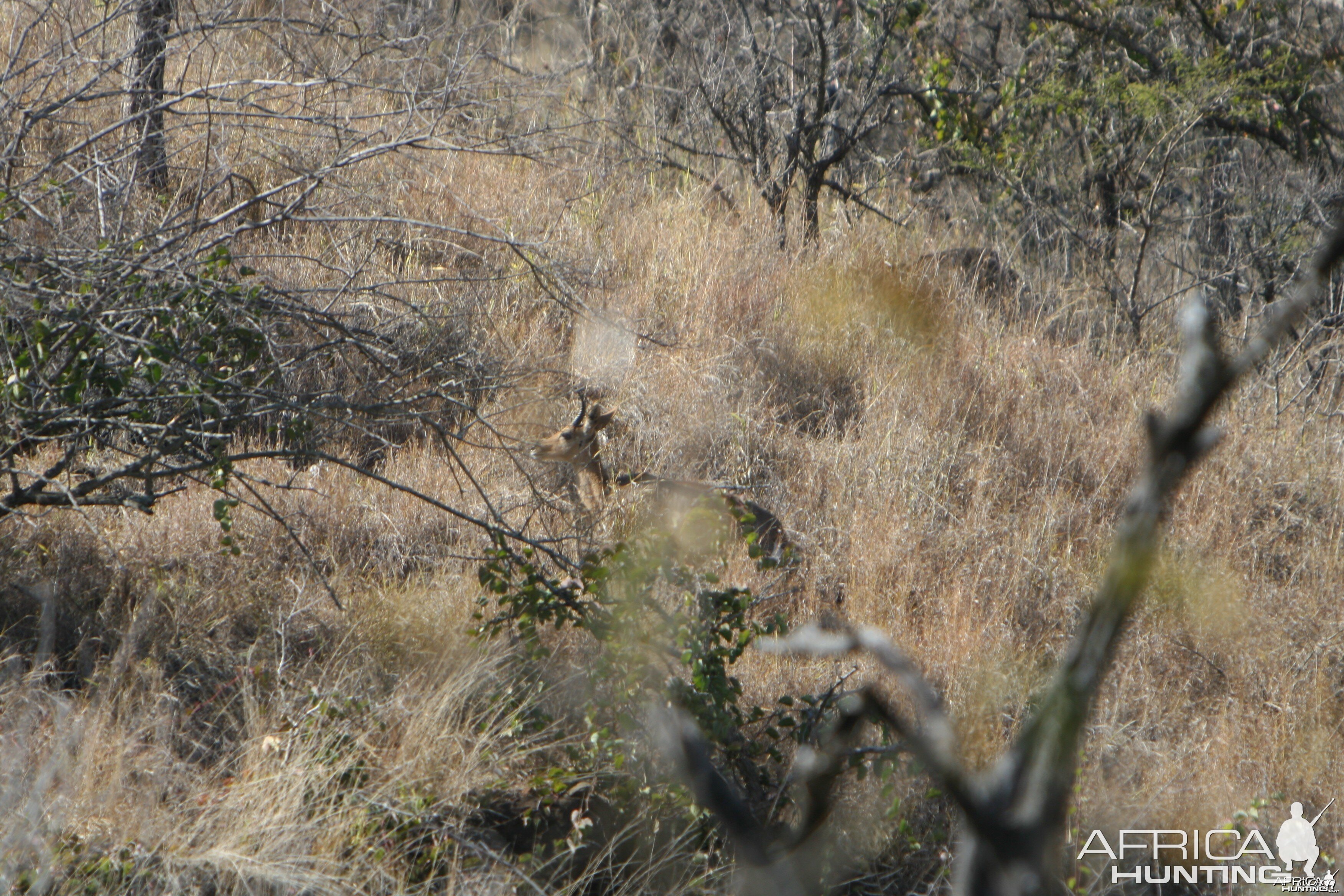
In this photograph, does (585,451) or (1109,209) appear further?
(1109,209)

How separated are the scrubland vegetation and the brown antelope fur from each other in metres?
0.10

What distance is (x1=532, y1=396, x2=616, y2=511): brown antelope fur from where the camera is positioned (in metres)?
4.46

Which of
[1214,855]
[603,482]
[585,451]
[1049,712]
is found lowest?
[1214,855]

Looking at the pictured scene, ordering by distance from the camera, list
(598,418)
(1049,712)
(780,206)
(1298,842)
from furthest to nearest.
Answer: (780,206), (598,418), (1298,842), (1049,712)

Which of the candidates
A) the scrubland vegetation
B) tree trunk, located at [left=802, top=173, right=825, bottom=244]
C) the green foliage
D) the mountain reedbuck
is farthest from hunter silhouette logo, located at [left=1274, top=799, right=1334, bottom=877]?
tree trunk, located at [left=802, top=173, right=825, bottom=244]

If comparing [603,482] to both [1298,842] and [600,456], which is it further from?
[1298,842]

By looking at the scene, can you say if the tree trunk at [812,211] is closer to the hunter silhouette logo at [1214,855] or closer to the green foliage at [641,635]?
the green foliage at [641,635]

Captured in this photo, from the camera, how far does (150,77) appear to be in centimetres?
433

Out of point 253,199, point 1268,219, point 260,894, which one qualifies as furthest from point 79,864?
point 1268,219

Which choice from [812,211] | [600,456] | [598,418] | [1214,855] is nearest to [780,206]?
[812,211]

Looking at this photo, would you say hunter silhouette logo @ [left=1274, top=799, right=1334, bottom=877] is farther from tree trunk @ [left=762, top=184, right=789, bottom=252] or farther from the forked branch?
tree trunk @ [left=762, top=184, right=789, bottom=252]

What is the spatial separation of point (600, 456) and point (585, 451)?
0.27 metres

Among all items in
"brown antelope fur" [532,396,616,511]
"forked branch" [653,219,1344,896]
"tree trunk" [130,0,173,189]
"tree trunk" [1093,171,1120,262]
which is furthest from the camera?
"tree trunk" [1093,171,1120,262]

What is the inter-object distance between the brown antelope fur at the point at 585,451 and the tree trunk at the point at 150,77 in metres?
1.79
